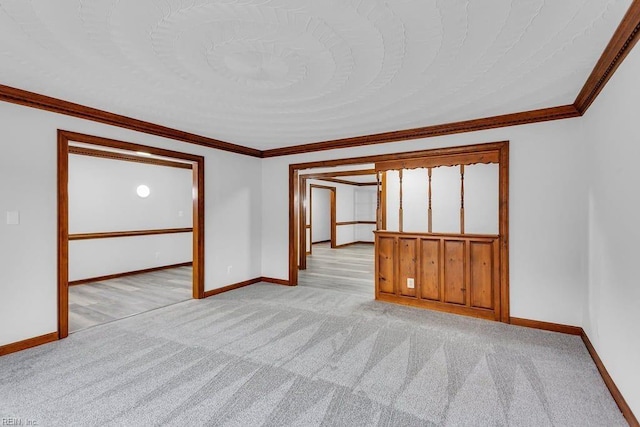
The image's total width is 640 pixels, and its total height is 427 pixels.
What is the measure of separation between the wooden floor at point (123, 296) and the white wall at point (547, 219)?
444 cm

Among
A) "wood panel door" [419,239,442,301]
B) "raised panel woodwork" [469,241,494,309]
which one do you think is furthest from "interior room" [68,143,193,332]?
"raised panel woodwork" [469,241,494,309]

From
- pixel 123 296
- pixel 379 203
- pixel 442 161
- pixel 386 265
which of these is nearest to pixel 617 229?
pixel 442 161

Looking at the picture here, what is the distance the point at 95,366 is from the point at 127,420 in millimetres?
949

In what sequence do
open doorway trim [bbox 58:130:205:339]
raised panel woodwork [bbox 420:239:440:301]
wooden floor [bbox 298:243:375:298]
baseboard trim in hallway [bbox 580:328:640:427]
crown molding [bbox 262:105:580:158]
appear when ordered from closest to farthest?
baseboard trim in hallway [bbox 580:328:640:427]
open doorway trim [bbox 58:130:205:339]
crown molding [bbox 262:105:580:158]
raised panel woodwork [bbox 420:239:440:301]
wooden floor [bbox 298:243:375:298]

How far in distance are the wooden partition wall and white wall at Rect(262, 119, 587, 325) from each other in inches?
4.6

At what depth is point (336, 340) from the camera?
3.10m

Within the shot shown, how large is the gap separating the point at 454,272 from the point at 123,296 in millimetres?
4726

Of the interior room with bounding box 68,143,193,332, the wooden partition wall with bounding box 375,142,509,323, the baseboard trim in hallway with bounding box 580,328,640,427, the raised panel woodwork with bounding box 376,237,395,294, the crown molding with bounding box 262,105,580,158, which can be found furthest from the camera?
the interior room with bounding box 68,143,193,332

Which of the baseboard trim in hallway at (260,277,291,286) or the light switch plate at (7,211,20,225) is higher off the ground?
the light switch plate at (7,211,20,225)

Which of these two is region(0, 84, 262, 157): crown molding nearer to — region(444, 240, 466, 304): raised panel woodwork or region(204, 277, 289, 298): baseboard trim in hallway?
region(204, 277, 289, 298): baseboard trim in hallway

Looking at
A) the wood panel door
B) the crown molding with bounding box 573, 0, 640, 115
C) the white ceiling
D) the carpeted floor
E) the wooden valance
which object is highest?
the white ceiling

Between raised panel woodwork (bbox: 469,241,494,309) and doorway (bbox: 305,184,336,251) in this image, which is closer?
raised panel woodwork (bbox: 469,241,494,309)

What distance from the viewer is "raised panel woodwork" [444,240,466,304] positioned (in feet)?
12.8

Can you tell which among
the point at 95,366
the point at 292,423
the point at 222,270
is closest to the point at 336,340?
the point at 292,423
